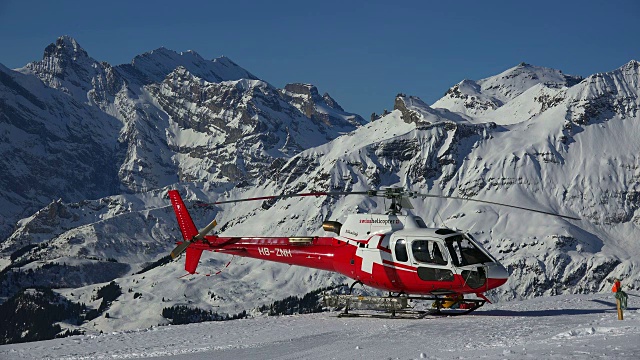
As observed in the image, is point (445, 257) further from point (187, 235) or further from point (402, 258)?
point (187, 235)

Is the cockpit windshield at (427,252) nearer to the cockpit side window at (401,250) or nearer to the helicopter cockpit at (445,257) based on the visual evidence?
the helicopter cockpit at (445,257)

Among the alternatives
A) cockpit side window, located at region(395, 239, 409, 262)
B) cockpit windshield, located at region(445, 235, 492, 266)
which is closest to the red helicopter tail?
cockpit side window, located at region(395, 239, 409, 262)

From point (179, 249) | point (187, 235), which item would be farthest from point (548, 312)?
point (187, 235)

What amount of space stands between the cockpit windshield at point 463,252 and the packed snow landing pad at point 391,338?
96.8 inches

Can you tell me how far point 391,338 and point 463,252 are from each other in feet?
25.2

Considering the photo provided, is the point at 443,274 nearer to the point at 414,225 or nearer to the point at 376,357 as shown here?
the point at 414,225

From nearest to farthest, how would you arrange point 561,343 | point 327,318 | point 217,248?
1. point 561,343
2. point 327,318
3. point 217,248

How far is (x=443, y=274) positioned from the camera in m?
37.5

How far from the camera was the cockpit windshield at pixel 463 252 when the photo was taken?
37.1 metres

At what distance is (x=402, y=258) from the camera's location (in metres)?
38.8

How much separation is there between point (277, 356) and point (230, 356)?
6.31 feet

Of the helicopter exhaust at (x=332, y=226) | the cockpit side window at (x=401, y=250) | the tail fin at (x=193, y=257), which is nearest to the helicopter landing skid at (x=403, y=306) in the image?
the cockpit side window at (x=401, y=250)

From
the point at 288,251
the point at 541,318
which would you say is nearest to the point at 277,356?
the point at 541,318

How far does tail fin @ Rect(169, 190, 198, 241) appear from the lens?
168 ft
